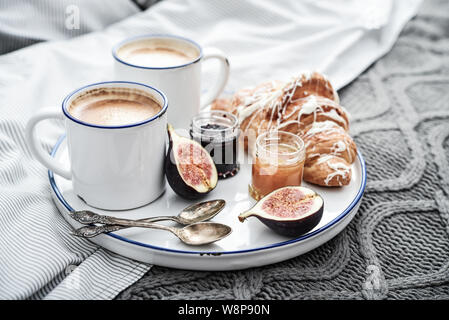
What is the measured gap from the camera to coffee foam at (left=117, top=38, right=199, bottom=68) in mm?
1680

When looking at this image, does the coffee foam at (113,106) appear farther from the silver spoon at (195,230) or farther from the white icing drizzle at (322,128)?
the white icing drizzle at (322,128)

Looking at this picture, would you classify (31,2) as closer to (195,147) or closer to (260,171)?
(195,147)

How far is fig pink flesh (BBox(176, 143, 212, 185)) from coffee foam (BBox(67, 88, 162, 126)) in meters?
0.13

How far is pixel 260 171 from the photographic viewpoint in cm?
137

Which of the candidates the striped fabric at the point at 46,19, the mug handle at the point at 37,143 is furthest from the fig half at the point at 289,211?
the striped fabric at the point at 46,19

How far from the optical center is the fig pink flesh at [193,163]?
134cm

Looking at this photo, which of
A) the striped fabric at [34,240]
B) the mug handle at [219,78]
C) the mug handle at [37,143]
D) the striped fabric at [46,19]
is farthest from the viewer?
the striped fabric at [46,19]

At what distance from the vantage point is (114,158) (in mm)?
1228

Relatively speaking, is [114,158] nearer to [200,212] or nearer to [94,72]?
[200,212]

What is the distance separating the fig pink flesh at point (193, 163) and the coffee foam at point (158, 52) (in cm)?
39

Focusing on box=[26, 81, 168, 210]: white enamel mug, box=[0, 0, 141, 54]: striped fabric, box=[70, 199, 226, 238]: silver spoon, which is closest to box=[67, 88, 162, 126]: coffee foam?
box=[26, 81, 168, 210]: white enamel mug

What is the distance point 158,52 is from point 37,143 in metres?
0.59

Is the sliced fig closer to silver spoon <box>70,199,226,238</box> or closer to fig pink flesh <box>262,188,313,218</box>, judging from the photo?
silver spoon <box>70,199,226,238</box>

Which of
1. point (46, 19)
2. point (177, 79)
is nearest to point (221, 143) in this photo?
point (177, 79)
